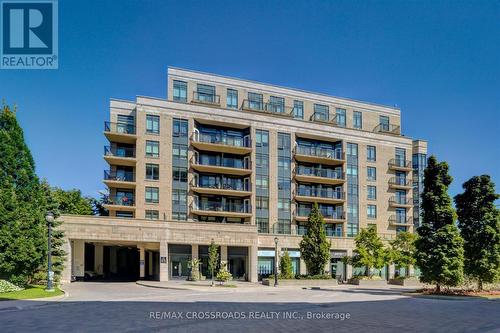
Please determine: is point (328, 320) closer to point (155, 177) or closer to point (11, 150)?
point (11, 150)

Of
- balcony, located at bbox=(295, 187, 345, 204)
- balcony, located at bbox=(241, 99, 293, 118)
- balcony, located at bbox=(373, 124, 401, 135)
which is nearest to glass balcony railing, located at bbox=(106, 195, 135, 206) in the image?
balcony, located at bbox=(241, 99, 293, 118)

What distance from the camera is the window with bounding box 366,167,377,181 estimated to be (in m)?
56.7

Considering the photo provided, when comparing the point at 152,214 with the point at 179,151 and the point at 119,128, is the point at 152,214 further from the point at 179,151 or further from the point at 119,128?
the point at 119,128

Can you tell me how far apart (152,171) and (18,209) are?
2216 centimetres

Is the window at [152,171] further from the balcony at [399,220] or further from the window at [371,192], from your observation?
the balcony at [399,220]

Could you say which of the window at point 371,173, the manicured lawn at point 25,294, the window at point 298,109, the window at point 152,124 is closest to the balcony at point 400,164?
the window at point 371,173

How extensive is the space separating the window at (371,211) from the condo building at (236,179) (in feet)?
0.45

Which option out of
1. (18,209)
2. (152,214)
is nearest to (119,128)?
(152,214)

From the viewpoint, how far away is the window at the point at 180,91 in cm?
4978

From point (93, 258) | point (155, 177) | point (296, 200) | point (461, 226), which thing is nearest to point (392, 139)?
point (296, 200)

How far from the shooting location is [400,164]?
58.8 meters

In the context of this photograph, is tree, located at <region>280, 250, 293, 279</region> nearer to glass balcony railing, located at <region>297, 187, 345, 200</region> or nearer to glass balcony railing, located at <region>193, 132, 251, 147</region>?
glass balcony railing, located at <region>297, 187, 345, 200</region>

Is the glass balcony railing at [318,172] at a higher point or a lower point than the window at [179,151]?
lower

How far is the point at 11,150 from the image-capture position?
25.2m
